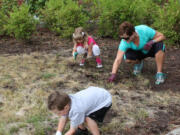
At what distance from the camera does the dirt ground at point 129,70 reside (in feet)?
11.0

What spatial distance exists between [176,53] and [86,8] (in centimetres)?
351

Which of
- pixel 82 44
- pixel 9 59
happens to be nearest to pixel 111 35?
pixel 82 44

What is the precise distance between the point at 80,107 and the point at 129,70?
264cm

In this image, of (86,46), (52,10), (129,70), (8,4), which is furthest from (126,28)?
(8,4)

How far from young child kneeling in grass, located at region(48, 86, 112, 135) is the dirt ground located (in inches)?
16.6

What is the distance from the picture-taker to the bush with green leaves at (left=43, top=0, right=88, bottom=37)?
695 cm

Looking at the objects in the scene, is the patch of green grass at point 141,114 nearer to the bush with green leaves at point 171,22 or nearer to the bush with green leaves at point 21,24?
the bush with green leaves at point 171,22

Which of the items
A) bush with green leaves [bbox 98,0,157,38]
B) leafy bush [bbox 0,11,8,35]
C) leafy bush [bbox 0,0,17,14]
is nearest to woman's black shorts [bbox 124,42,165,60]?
bush with green leaves [bbox 98,0,157,38]

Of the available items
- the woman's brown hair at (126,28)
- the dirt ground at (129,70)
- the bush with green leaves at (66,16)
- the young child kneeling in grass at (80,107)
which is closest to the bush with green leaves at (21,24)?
the dirt ground at (129,70)

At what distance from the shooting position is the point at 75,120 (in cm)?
267

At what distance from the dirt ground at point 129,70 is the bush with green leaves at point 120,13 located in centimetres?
31

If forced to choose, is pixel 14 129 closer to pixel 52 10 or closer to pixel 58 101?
pixel 58 101

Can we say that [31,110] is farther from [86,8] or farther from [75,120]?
[86,8]

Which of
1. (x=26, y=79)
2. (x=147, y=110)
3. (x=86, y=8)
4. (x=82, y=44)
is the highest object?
(x=86, y=8)
